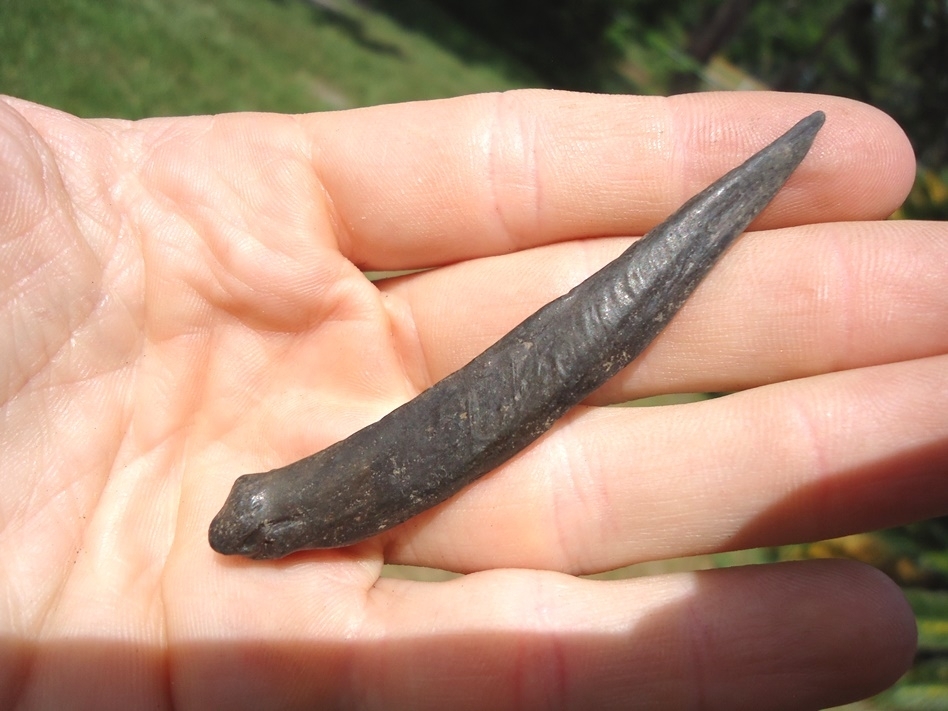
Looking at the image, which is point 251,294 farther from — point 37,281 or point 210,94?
point 210,94

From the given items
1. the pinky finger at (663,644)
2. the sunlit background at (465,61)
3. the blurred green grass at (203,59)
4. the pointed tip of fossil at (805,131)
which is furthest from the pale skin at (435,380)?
the blurred green grass at (203,59)

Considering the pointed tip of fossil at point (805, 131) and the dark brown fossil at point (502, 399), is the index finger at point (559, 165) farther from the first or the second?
the dark brown fossil at point (502, 399)

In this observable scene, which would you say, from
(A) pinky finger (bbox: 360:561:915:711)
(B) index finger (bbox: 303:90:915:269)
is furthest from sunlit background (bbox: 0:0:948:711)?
(B) index finger (bbox: 303:90:915:269)

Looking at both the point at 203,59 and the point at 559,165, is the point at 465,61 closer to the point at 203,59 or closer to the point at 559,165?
the point at 203,59

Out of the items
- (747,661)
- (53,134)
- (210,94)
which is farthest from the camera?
(210,94)

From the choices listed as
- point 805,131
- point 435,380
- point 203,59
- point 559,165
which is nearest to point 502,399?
point 435,380

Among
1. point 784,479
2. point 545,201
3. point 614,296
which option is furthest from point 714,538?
point 545,201
